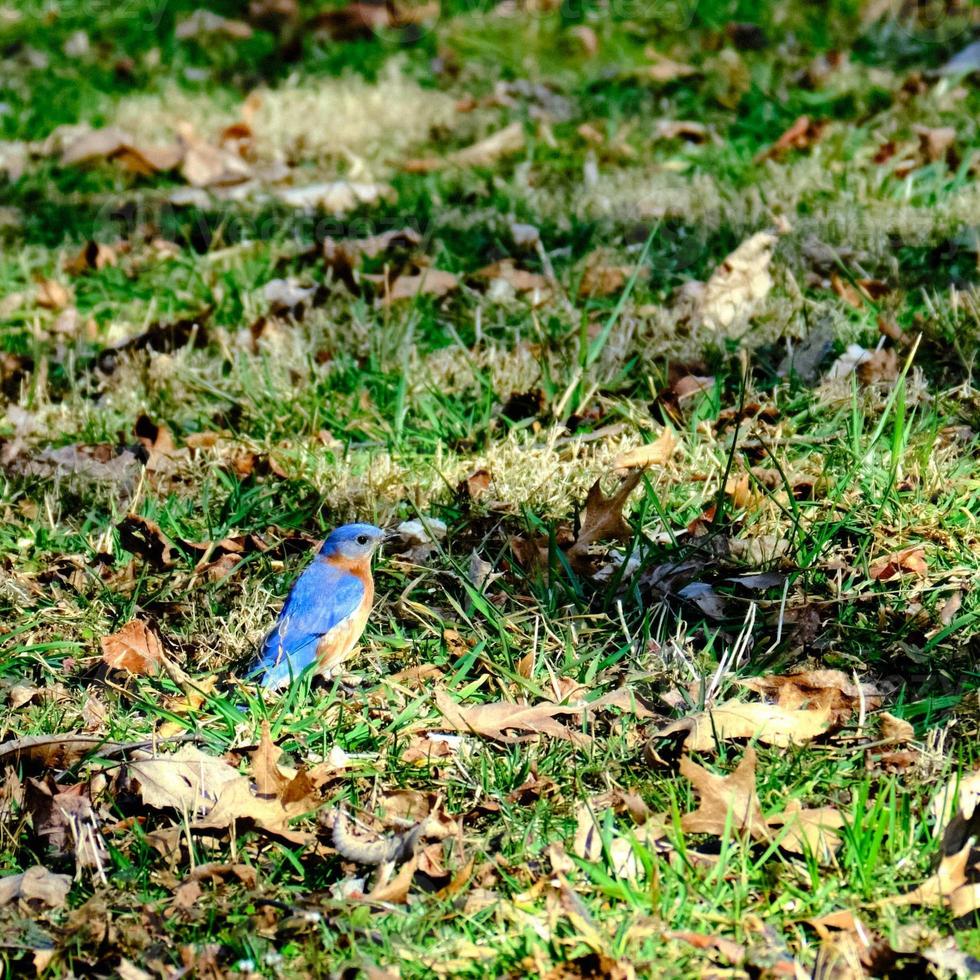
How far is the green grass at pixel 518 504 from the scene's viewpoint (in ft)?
9.13

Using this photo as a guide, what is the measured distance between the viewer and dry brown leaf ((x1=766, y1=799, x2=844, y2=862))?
9.18ft

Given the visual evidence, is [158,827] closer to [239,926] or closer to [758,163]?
[239,926]

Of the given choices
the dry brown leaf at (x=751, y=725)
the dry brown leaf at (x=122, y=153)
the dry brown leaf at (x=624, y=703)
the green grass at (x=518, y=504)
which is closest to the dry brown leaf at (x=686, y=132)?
the green grass at (x=518, y=504)

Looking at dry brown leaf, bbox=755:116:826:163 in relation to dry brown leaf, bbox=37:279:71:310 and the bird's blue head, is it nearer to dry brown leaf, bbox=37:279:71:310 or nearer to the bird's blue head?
dry brown leaf, bbox=37:279:71:310

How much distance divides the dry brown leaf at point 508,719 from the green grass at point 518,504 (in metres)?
0.04

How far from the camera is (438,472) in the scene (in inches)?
168

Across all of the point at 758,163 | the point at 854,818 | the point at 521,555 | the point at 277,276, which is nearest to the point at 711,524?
the point at 521,555

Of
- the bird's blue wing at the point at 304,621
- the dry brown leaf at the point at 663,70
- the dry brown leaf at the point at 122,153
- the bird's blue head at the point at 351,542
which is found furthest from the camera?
the dry brown leaf at the point at 663,70

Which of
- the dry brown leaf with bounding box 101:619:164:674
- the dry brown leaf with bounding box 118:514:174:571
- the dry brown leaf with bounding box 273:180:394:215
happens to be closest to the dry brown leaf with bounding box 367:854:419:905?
the dry brown leaf with bounding box 101:619:164:674

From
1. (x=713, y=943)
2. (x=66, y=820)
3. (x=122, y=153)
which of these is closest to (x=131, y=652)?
(x=66, y=820)

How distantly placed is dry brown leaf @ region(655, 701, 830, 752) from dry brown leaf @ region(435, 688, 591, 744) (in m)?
0.25

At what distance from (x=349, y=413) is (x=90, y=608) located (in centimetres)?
121

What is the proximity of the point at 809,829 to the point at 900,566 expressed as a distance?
1.06 meters

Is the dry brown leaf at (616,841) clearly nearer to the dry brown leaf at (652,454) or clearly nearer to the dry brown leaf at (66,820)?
the dry brown leaf at (66,820)
